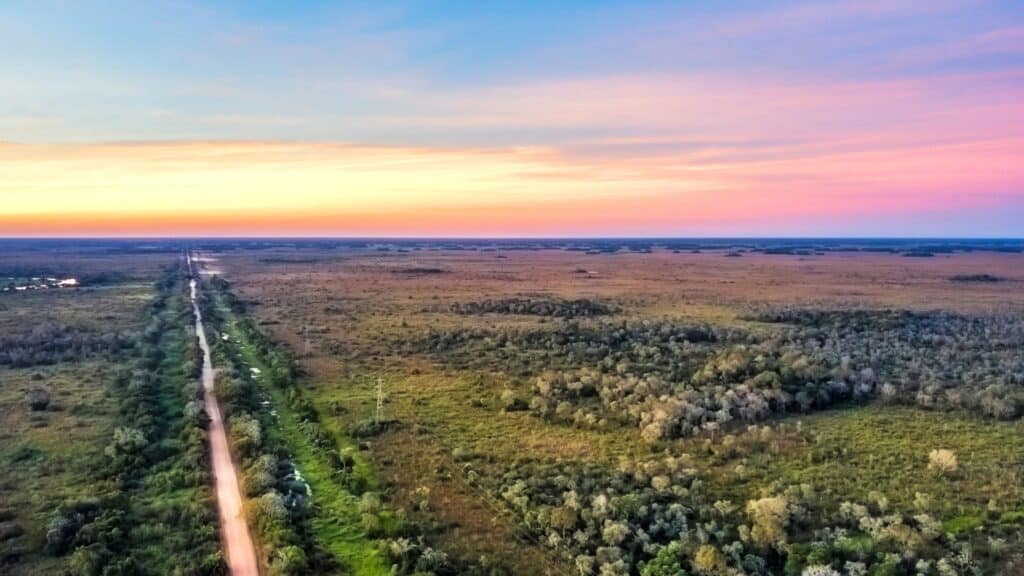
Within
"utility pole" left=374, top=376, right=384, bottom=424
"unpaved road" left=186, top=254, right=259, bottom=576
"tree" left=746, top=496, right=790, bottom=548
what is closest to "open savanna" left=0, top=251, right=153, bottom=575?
"unpaved road" left=186, top=254, right=259, bottom=576

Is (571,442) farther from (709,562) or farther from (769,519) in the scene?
(709,562)

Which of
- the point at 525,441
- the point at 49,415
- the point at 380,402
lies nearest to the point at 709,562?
the point at 525,441

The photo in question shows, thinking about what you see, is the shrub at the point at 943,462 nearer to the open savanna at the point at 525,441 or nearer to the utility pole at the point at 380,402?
the open savanna at the point at 525,441

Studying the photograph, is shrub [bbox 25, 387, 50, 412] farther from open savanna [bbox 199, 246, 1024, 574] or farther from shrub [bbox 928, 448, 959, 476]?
shrub [bbox 928, 448, 959, 476]

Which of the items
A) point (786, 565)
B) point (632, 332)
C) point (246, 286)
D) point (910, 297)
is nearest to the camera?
point (786, 565)

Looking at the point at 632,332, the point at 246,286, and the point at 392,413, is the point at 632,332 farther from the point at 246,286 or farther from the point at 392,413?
the point at 246,286

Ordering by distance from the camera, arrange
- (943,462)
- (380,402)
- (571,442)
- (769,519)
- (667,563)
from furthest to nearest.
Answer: (380,402)
(571,442)
(943,462)
(769,519)
(667,563)

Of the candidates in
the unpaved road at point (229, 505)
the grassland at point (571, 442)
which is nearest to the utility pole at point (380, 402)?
the grassland at point (571, 442)

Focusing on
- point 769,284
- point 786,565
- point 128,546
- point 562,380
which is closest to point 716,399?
point 562,380
